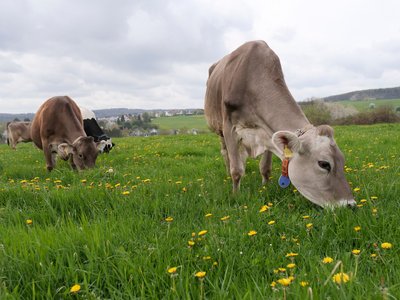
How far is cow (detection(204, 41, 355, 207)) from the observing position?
166 inches

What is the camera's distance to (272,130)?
5.24m

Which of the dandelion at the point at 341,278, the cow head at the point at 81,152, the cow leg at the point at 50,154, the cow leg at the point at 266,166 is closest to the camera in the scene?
the dandelion at the point at 341,278

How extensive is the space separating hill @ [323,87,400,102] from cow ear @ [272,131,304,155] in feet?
274

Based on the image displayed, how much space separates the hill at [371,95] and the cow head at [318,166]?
8337cm

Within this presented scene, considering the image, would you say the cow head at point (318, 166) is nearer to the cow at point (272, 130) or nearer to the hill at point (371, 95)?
the cow at point (272, 130)

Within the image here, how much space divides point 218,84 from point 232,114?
44.2 inches

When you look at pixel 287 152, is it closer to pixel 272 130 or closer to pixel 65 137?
pixel 272 130

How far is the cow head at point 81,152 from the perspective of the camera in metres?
8.71

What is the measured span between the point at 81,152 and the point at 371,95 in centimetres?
9092

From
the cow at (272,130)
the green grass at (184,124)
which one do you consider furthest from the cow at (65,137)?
the green grass at (184,124)

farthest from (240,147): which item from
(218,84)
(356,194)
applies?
(356,194)

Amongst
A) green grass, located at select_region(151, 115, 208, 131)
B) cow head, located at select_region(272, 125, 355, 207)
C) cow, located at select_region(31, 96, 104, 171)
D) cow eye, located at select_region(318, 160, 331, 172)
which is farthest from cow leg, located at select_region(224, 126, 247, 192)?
green grass, located at select_region(151, 115, 208, 131)

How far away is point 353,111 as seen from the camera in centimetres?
4566

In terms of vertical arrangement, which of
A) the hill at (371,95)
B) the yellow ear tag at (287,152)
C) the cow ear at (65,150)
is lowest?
the cow ear at (65,150)
